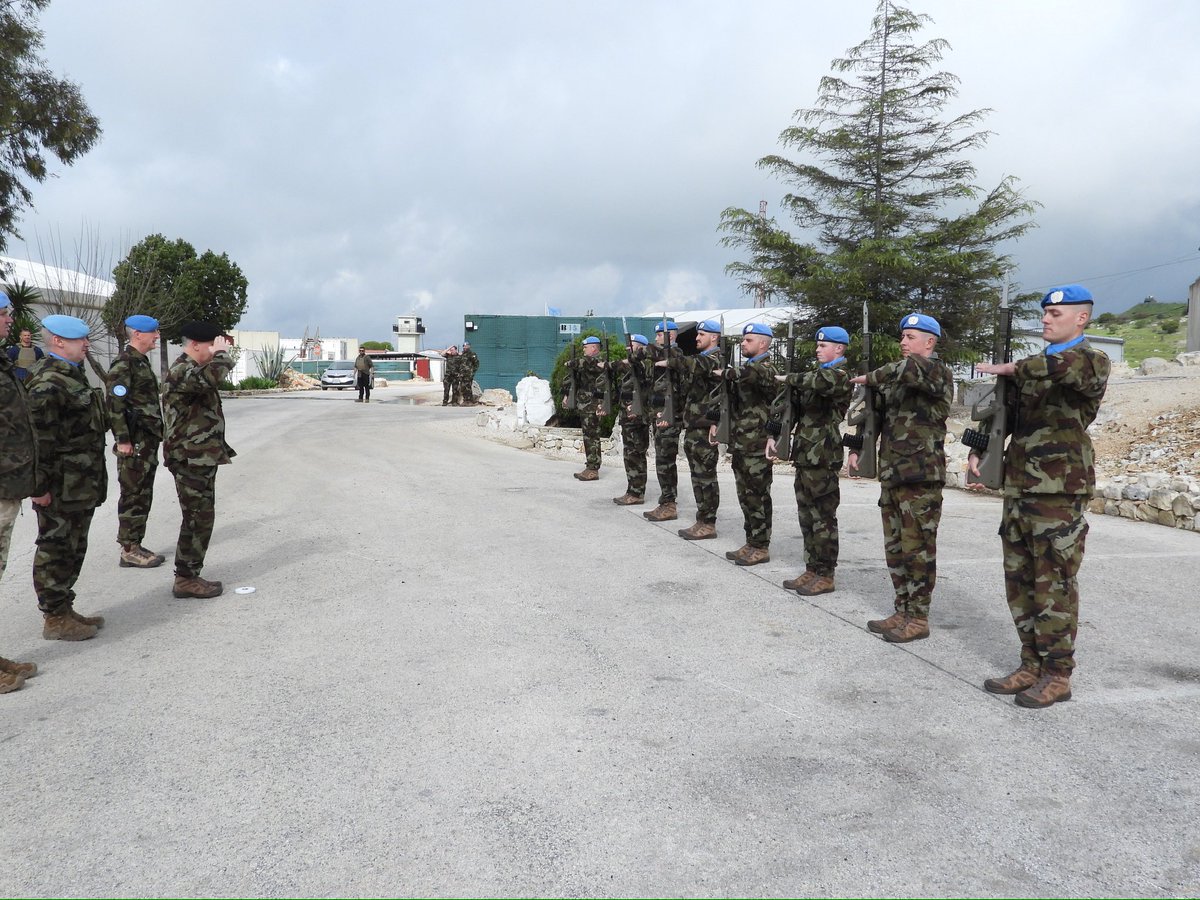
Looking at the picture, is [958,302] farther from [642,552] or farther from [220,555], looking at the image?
[220,555]

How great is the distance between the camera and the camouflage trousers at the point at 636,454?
9.45 metres

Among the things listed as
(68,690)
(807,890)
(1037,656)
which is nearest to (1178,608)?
(1037,656)

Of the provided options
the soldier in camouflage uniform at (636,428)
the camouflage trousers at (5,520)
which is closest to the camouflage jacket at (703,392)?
the soldier in camouflage uniform at (636,428)

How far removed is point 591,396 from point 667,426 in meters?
3.21

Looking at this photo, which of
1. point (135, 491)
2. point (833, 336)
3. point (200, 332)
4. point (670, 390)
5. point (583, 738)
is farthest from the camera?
point (670, 390)

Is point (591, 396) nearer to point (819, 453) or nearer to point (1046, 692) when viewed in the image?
point (819, 453)

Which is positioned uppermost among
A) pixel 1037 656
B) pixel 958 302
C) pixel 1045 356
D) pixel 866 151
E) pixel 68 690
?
pixel 866 151

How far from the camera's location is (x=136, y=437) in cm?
636

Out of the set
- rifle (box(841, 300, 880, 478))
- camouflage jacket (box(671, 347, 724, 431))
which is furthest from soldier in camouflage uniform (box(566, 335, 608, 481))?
rifle (box(841, 300, 880, 478))

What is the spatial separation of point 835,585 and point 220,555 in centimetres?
514

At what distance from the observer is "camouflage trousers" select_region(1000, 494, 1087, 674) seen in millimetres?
3682

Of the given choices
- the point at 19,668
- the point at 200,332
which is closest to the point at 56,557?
the point at 19,668

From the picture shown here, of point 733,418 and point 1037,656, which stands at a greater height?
point 733,418

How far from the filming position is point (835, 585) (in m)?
5.84
